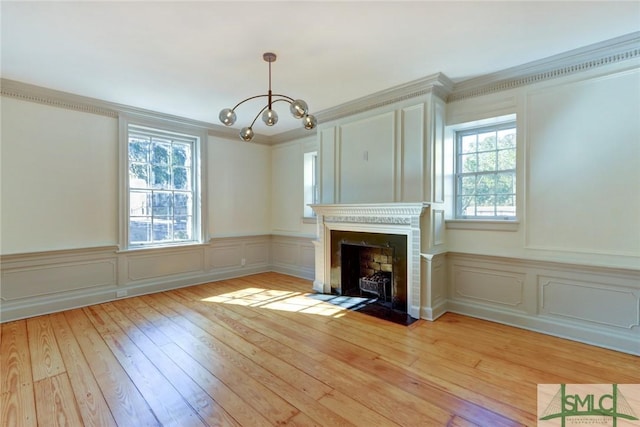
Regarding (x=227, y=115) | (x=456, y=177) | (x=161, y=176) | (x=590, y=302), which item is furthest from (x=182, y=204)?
(x=590, y=302)

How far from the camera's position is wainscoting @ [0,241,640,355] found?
2.74m

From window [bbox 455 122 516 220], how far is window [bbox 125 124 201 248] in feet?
13.4

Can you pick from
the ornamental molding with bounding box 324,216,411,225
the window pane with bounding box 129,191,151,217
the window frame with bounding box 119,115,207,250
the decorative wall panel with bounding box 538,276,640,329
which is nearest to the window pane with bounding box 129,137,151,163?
the window frame with bounding box 119,115,207,250

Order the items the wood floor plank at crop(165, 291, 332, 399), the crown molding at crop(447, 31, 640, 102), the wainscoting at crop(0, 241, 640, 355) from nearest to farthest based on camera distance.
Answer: the wood floor plank at crop(165, 291, 332, 399) < the crown molding at crop(447, 31, 640, 102) < the wainscoting at crop(0, 241, 640, 355)

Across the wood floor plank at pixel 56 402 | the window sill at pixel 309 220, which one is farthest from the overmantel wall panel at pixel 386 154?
the wood floor plank at pixel 56 402

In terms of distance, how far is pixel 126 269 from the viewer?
4305 millimetres

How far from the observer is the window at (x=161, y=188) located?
4.46 meters

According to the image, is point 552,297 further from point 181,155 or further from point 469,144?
point 181,155

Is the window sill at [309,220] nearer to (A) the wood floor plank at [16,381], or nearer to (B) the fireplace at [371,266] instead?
(B) the fireplace at [371,266]

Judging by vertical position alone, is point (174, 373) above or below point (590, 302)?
below

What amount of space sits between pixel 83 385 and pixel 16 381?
1.75 ft

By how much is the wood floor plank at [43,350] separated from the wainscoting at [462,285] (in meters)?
0.46

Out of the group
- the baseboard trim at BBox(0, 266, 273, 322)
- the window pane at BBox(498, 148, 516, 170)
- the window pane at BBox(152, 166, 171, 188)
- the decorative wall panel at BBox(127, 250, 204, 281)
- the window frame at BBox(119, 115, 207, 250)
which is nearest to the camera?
the window pane at BBox(498, 148, 516, 170)

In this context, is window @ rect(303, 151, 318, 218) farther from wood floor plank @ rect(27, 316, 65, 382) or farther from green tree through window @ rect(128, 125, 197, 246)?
wood floor plank @ rect(27, 316, 65, 382)
